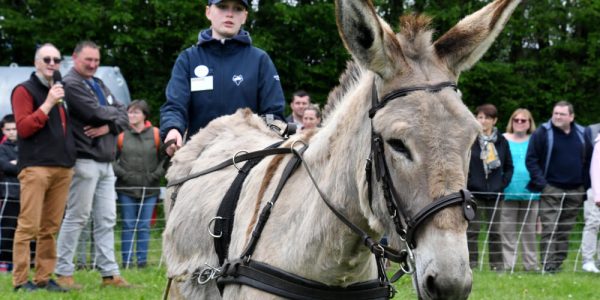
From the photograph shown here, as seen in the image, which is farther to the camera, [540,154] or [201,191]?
[540,154]

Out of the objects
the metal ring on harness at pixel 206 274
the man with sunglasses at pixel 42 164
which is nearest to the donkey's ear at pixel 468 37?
the metal ring on harness at pixel 206 274

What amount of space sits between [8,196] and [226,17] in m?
6.85

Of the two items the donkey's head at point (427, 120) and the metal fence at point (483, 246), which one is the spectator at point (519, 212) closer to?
the metal fence at point (483, 246)

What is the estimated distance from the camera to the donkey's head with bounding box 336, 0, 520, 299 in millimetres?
3082

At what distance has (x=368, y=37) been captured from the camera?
3.41 metres

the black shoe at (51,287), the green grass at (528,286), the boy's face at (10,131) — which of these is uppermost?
the boy's face at (10,131)

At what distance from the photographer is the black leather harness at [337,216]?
3.22m

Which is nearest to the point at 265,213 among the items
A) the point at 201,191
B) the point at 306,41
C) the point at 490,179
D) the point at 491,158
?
the point at 201,191

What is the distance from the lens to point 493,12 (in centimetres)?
360

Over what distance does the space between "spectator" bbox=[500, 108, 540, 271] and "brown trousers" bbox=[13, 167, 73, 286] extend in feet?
22.0

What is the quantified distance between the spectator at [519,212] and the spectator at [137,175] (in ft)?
17.4

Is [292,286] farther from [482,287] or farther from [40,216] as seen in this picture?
[482,287]

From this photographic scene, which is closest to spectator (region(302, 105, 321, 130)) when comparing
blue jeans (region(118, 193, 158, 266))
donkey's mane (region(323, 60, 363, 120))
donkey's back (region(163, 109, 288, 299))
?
blue jeans (region(118, 193, 158, 266))

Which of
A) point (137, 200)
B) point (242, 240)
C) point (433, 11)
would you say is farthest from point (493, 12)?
point (433, 11)
